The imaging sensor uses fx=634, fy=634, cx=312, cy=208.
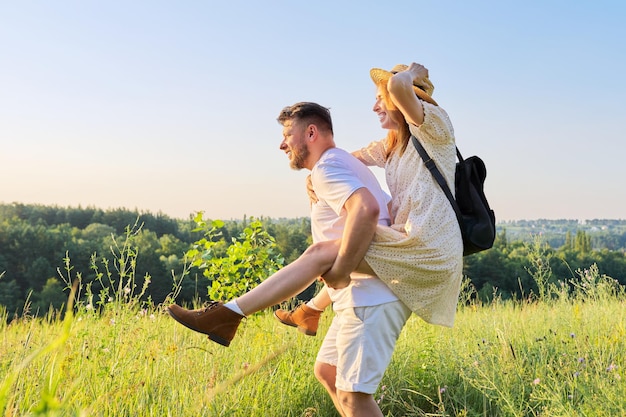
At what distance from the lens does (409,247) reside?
2701 millimetres

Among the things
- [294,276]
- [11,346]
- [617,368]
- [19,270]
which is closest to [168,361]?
[11,346]

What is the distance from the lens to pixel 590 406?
3.44 m

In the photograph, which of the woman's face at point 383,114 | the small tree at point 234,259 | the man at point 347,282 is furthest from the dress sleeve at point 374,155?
the small tree at point 234,259

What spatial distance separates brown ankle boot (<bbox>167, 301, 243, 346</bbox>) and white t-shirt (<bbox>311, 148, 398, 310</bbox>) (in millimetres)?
472

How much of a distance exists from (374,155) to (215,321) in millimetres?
1114

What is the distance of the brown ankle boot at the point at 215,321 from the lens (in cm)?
280

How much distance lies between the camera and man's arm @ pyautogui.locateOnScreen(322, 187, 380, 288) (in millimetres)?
2582

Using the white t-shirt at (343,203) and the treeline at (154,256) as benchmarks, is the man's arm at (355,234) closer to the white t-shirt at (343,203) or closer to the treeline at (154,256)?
the white t-shirt at (343,203)

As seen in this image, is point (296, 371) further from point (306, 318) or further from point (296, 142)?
point (296, 142)

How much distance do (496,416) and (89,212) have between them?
195 feet

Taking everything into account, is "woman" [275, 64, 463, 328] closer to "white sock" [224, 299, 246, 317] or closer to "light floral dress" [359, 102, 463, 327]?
"light floral dress" [359, 102, 463, 327]

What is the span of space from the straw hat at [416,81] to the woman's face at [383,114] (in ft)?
0.25

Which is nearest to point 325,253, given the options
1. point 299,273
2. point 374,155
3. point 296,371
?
point 299,273

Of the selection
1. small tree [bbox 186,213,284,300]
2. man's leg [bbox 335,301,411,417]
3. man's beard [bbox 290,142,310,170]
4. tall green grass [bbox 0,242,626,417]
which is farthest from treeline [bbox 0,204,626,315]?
man's leg [bbox 335,301,411,417]
